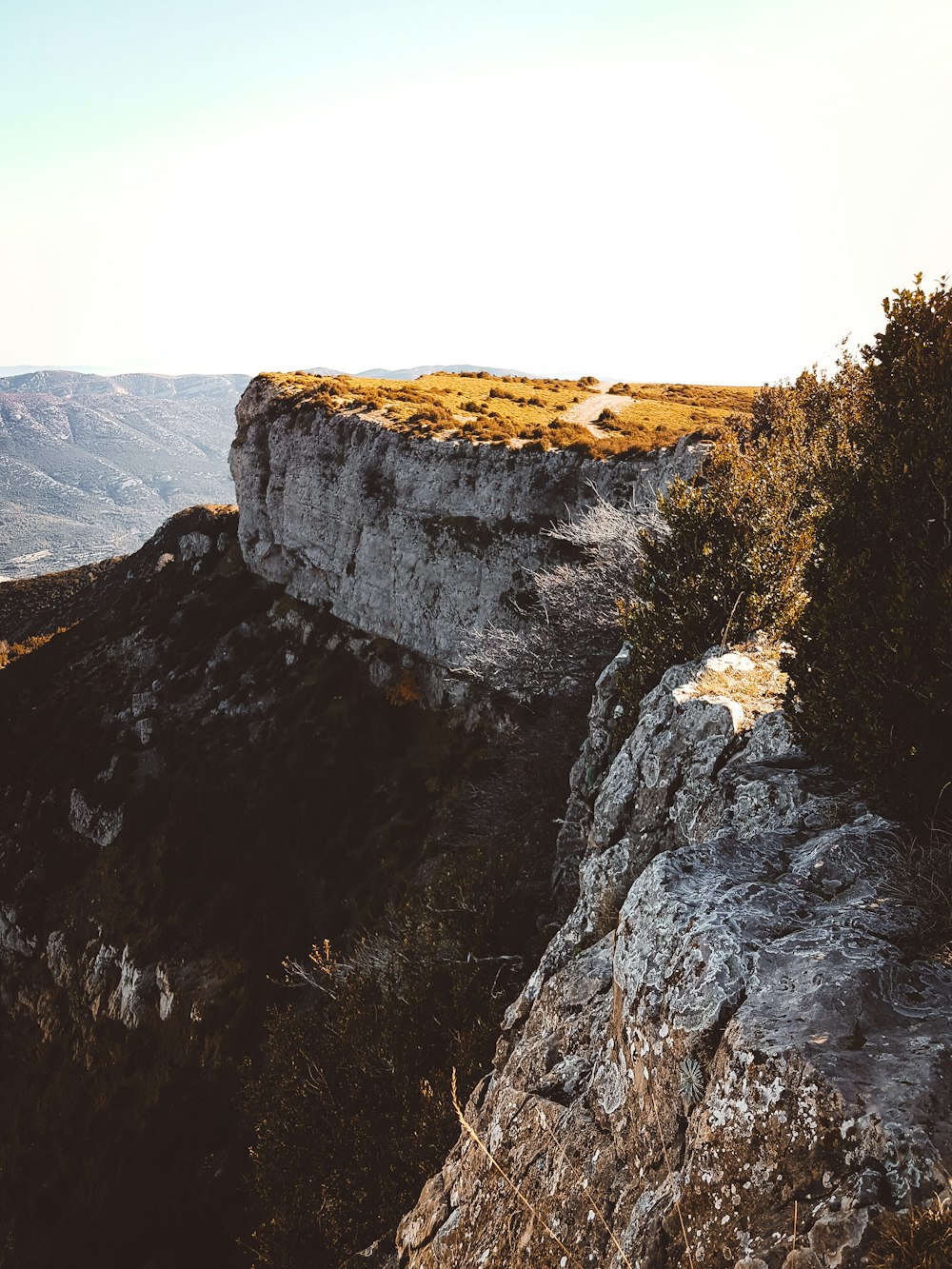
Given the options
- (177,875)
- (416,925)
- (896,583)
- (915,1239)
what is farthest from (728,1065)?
(177,875)

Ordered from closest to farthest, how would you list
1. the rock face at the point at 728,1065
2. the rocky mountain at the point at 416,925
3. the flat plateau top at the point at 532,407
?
1. the rock face at the point at 728,1065
2. the rocky mountain at the point at 416,925
3. the flat plateau top at the point at 532,407

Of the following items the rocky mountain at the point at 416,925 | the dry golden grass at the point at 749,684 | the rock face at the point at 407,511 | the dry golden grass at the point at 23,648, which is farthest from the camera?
the dry golden grass at the point at 23,648

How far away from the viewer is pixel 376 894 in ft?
108

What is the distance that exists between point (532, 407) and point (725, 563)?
124ft

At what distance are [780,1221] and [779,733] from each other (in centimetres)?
568

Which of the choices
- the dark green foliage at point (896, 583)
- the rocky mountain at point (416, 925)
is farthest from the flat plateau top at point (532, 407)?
the dark green foliage at point (896, 583)

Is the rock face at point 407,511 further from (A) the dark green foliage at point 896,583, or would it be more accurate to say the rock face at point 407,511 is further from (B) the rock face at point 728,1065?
(B) the rock face at point 728,1065

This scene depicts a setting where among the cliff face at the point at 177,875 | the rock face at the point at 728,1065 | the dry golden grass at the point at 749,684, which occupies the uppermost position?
the dry golden grass at the point at 749,684

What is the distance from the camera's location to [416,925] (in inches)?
840

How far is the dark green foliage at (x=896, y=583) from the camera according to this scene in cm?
641

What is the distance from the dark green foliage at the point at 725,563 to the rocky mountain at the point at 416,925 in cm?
157

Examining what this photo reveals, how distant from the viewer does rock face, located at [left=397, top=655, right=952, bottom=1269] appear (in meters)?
3.94

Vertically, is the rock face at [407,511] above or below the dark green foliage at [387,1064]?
above

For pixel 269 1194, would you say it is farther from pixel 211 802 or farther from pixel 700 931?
pixel 211 802
